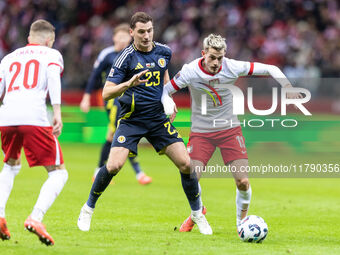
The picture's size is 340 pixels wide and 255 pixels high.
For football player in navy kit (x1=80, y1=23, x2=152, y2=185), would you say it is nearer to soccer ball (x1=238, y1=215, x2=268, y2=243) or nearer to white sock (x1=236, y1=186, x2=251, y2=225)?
white sock (x1=236, y1=186, x2=251, y2=225)

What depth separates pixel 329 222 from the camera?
8.68m

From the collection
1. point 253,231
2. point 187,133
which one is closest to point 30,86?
point 253,231

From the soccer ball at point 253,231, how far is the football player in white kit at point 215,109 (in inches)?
21.9

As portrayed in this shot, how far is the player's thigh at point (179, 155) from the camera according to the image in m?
7.42

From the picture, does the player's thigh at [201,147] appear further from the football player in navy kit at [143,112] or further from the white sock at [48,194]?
the white sock at [48,194]

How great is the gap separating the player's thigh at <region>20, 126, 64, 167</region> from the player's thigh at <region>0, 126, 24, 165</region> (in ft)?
0.26

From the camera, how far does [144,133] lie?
24.7 feet

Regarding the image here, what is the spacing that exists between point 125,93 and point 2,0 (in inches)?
752

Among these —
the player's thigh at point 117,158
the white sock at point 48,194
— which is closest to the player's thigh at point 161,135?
the player's thigh at point 117,158

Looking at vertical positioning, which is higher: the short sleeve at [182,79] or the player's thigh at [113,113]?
the short sleeve at [182,79]

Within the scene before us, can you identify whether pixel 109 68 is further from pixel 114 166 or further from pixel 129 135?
pixel 114 166

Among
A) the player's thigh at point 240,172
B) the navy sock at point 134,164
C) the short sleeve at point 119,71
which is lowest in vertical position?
the navy sock at point 134,164

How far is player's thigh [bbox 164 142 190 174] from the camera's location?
742 centimetres

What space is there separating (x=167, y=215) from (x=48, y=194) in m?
2.71
